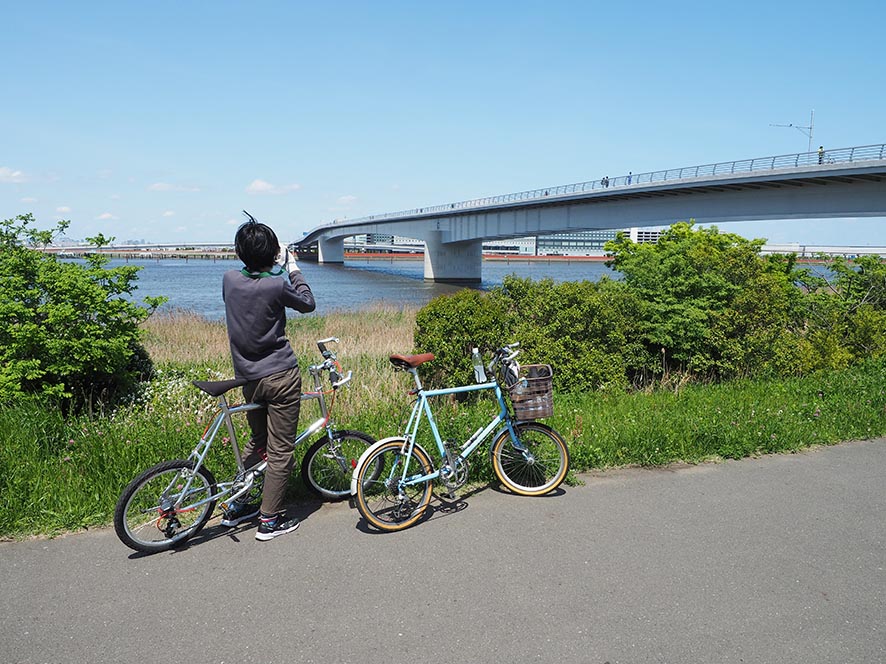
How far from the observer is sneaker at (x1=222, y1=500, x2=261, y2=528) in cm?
420

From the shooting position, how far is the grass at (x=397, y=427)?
4352 mm

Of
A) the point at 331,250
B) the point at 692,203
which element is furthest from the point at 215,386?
the point at 331,250

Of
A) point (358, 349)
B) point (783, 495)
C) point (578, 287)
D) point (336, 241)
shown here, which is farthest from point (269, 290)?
point (336, 241)

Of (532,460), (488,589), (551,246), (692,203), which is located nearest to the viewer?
(488,589)

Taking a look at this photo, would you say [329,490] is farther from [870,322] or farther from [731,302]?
[870,322]

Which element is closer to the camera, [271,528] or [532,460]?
[271,528]

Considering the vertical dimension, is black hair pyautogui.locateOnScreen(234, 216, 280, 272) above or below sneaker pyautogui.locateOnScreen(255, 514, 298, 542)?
above

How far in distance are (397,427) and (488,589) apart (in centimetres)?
235

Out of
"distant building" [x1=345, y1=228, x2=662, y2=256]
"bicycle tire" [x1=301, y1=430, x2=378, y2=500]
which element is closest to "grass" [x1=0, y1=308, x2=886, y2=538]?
"bicycle tire" [x1=301, y1=430, x2=378, y2=500]

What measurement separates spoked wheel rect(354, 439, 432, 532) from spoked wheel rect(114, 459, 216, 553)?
1016mm

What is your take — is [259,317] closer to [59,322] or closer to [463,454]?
[463,454]

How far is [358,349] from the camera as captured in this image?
12.0 metres

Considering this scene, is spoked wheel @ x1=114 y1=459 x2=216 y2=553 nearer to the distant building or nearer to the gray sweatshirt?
the gray sweatshirt

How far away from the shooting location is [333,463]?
4648 mm
